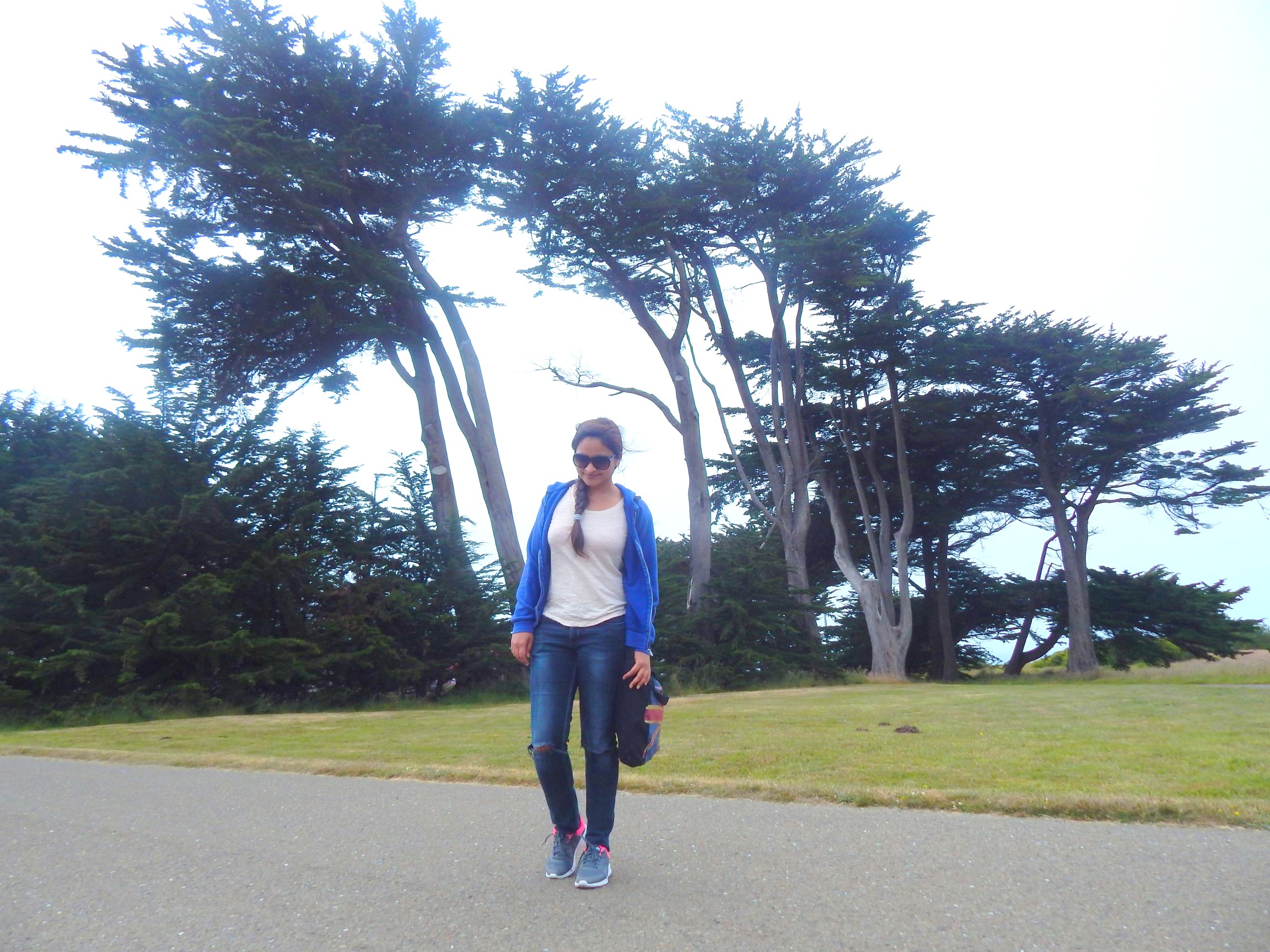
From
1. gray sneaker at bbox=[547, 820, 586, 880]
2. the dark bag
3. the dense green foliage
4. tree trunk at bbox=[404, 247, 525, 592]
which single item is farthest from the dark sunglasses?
tree trunk at bbox=[404, 247, 525, 592]

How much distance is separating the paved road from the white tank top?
3.14 feet

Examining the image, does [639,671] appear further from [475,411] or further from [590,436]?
[475,411]

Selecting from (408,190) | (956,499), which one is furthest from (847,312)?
(408,190)

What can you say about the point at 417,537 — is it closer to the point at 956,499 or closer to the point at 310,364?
the point at 310,364

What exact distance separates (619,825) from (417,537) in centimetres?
1562

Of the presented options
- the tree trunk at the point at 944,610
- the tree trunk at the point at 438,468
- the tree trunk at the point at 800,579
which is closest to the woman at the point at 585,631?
the tree trunk at the point at 438,468

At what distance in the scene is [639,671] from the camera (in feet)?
11.9

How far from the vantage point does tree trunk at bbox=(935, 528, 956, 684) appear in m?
33.8

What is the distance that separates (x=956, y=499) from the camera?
33.0 m

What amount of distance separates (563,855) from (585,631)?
81 centimetres

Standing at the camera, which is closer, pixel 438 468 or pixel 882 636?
pixel 438 468

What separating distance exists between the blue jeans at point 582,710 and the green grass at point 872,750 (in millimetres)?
1615

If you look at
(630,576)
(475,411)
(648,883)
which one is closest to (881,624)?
(475,411)

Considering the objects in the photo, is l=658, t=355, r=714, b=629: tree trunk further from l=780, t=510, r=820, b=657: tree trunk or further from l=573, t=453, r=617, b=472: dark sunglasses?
l=573, t=453, r=617, b=472: dark sunglasses
